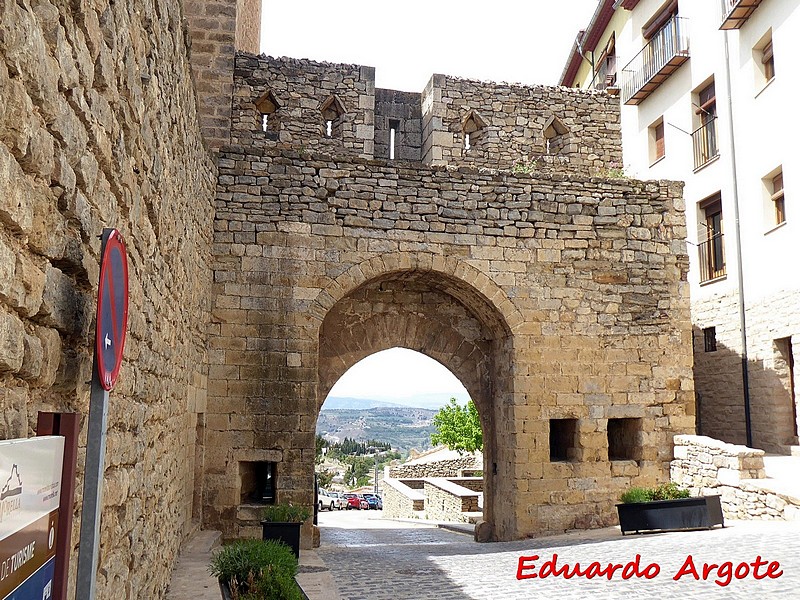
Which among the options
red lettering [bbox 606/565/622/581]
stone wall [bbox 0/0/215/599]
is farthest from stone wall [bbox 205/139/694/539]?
red lettering [bbox 606/565/622/581]

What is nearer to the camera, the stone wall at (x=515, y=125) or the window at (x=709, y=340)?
the stone wall at (x=515, y=125)

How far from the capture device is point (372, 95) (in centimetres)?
1310

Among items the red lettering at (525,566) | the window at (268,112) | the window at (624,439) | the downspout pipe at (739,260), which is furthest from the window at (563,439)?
the window at (268,112)

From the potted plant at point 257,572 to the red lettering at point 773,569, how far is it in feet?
12.0

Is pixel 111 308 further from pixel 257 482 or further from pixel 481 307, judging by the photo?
pixel 481 307

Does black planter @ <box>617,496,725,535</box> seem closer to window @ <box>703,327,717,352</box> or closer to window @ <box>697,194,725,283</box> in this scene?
window @ <box>703,327,717,352</box>

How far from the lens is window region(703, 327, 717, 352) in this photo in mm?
14344

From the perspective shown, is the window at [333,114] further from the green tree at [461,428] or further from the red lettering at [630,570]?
the green tree at [461,428]

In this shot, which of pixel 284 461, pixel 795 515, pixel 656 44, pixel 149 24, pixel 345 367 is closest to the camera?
pixel 149 24

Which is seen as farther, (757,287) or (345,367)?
(757,287)

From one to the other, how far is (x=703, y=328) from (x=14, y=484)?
14864mm

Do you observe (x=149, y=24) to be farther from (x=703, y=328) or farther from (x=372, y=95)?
(x=703, y=328)

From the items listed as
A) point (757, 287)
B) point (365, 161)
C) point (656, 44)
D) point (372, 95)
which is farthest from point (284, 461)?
point (656, 44)

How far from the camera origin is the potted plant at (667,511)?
26.9 feet
